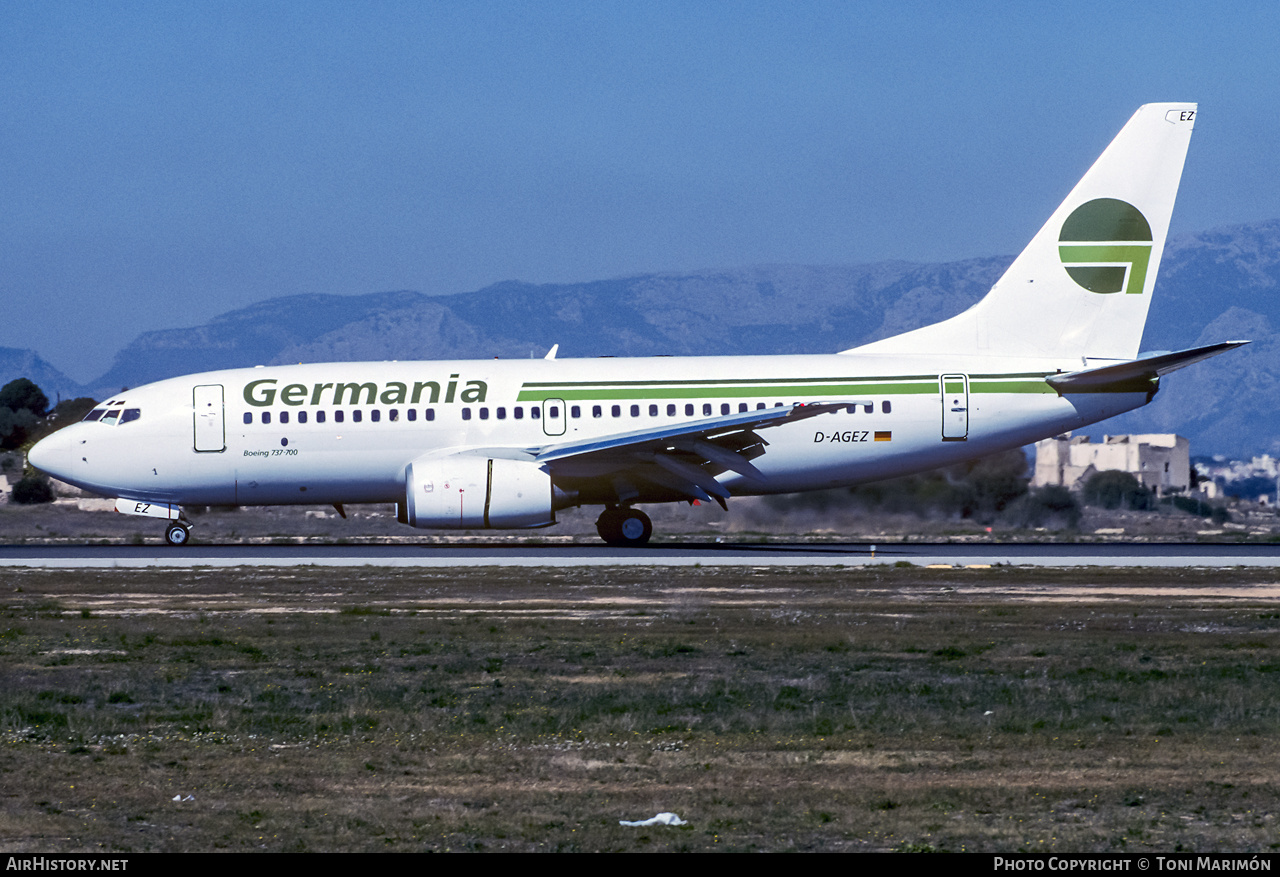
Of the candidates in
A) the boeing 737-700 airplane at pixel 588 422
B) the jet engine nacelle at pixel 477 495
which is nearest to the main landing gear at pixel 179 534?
the boeing 737-700 airplane at pixel 588 422

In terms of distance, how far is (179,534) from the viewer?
3219 cm

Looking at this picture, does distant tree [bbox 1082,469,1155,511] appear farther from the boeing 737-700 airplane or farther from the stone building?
the boeing 737-700 airplane

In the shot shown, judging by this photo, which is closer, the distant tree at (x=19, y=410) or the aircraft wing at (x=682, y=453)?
the aircraft wing at (x=682, y=453)

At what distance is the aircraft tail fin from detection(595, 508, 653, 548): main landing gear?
5870 millimetres

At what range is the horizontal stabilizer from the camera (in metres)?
29.6

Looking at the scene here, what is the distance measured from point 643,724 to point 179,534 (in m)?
23.0

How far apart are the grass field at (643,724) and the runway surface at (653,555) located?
20.1 feet

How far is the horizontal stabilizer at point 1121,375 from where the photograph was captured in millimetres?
29594

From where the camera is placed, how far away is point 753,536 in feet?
120

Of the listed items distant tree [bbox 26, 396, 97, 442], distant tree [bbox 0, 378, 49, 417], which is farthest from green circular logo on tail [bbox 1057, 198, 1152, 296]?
distant tree [bbox 0, 378, 49, 417]

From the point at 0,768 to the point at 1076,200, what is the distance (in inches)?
1054

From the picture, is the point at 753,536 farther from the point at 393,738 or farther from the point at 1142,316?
the point at 393,738

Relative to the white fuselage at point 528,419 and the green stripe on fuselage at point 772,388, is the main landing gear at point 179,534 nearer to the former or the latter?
Answer: the white fuselage at point 528,419
